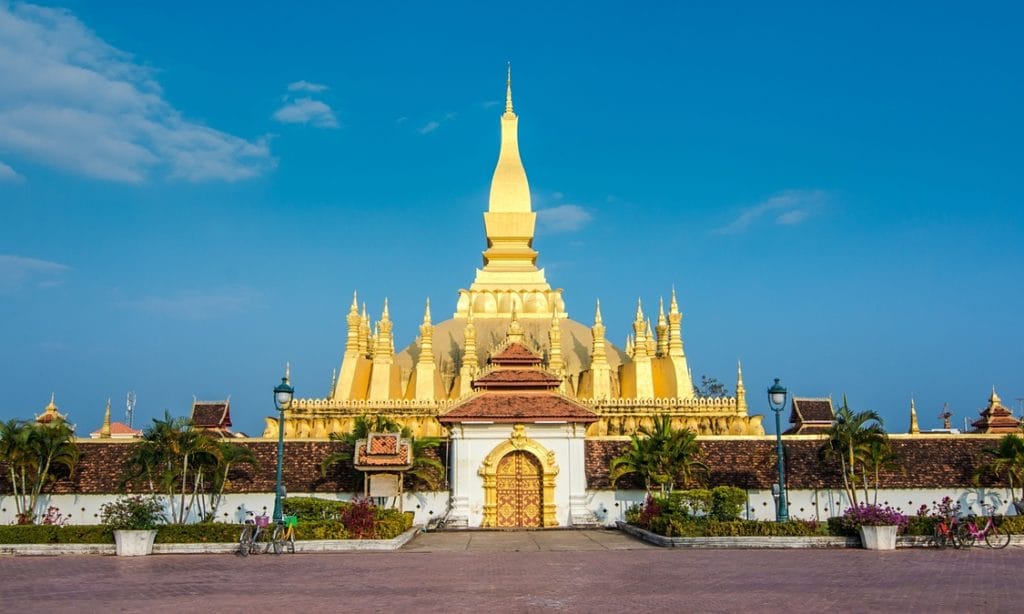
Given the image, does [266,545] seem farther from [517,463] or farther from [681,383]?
[681,383]

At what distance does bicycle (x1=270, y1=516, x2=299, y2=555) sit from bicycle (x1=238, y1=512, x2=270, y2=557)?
295 millimetres

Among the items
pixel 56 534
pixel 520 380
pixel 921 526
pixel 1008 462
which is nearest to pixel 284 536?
pixel 56 534

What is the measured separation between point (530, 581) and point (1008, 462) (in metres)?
19.5

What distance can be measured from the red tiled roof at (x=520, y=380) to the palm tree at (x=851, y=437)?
27.1 ft

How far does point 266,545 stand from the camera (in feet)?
72.1

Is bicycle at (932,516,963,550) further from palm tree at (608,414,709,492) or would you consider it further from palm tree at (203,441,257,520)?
palm tree at (203,441,257,520)

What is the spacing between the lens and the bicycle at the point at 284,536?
853 inches

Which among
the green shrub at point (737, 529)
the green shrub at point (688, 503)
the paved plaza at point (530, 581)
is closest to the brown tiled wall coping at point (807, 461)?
the green shrub at point (688, 503)

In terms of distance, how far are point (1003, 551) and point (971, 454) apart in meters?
10.8

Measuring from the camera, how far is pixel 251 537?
2169 centimetres

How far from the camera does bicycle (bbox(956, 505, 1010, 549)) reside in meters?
21.9

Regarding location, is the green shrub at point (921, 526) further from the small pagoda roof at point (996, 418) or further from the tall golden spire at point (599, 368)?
the small pagoda roof at point (996, 418)

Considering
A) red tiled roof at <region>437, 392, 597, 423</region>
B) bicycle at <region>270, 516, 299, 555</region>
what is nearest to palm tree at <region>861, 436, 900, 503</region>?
red tiled roof at <region>437, 392, 597, 423</region>

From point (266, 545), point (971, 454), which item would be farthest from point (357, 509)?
point (971, 454)
